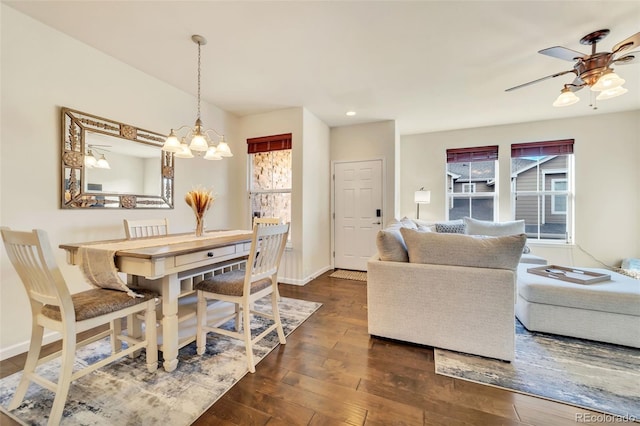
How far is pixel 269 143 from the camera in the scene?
3.98 meters

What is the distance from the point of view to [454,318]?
6.34 ft

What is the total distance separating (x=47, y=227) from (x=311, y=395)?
244 centimetres

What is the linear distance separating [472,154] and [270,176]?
3.77m

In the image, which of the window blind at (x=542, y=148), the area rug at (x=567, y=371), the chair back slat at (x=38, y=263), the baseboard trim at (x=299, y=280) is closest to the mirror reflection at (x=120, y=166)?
the chair back slat at (x=38, y=263)

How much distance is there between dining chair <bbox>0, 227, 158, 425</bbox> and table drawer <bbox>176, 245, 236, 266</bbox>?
35 cm

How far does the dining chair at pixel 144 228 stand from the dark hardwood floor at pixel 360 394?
1.12 metres

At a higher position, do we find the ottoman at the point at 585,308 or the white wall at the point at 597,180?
the white wall at the point at 597,180

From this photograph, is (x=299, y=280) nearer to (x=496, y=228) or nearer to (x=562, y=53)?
(x=496, y=228)

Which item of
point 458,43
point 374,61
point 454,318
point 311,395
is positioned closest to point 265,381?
point 311,395

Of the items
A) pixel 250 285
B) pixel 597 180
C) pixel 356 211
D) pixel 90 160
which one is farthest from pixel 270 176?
pixel 597 180

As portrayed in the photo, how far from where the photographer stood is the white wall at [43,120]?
1.91 m

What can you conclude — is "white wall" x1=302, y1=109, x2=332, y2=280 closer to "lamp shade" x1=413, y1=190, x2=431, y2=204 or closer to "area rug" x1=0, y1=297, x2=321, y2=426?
"lamp shade" x1=413, y1=190, x2=431, y2=204

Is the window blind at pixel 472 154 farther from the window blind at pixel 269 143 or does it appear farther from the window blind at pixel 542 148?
the window blind at pixel 269 143

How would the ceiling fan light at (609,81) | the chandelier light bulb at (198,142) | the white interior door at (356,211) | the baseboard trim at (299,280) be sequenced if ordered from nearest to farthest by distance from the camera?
the ceiling fan light at (609,81) < the chandelier light bulb at (198,142) < the baseboard trim at (299,280) < the white interior door at (356,211)
